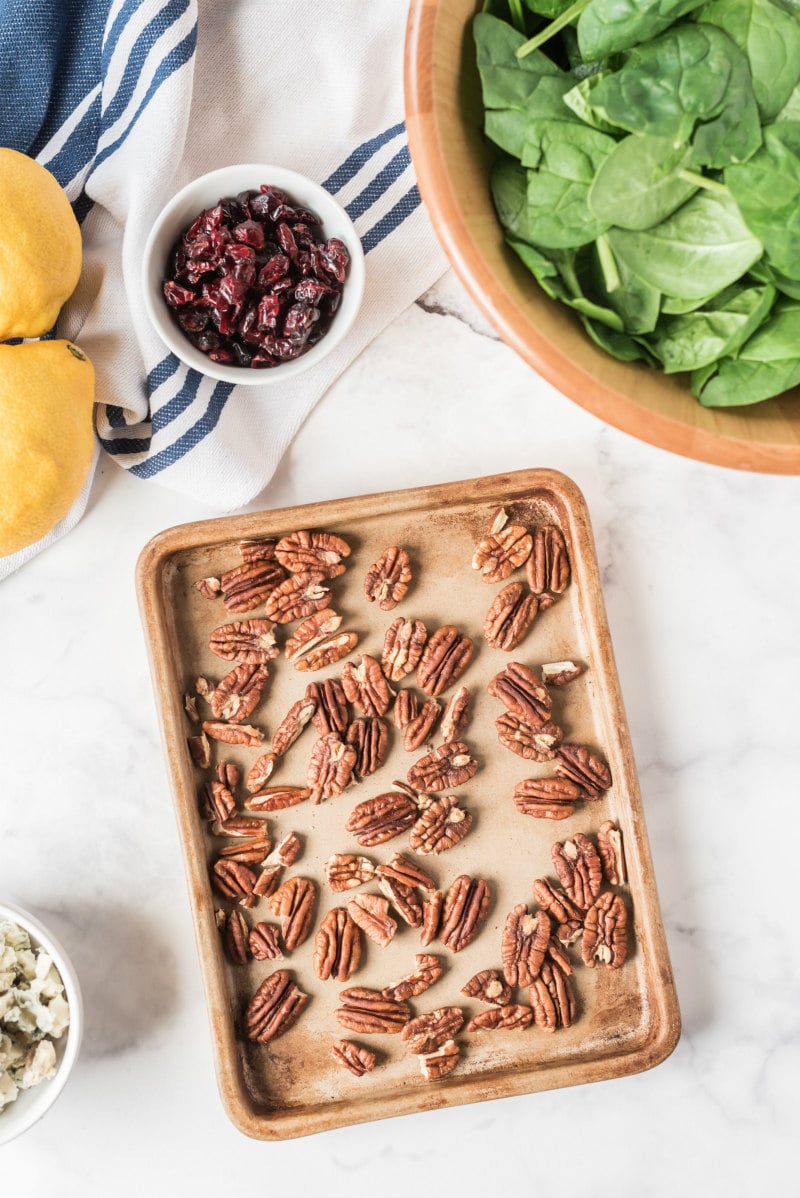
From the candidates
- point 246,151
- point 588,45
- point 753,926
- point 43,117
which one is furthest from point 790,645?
Result: point 43,117

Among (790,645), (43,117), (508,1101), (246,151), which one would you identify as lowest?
(508,1101)

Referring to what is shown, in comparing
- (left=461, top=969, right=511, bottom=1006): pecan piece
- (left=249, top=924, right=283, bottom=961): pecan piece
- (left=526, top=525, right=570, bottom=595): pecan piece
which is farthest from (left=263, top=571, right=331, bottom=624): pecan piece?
(left=461, top=969, right=511, bottom=1006): pecan piece

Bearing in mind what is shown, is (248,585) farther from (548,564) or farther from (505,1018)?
(505,1018)

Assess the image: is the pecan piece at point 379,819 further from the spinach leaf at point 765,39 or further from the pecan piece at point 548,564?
the spinach leaf at point 765,39

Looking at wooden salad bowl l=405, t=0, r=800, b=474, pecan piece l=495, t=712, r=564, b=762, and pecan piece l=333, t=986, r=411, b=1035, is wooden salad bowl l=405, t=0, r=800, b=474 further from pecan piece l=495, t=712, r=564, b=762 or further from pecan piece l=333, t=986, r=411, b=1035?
pecan piece l=333, t=986, r=411, b=1035

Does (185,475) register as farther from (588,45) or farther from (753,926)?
(753,926)

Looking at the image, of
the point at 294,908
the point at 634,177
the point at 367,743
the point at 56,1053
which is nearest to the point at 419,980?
the point at 294,908
